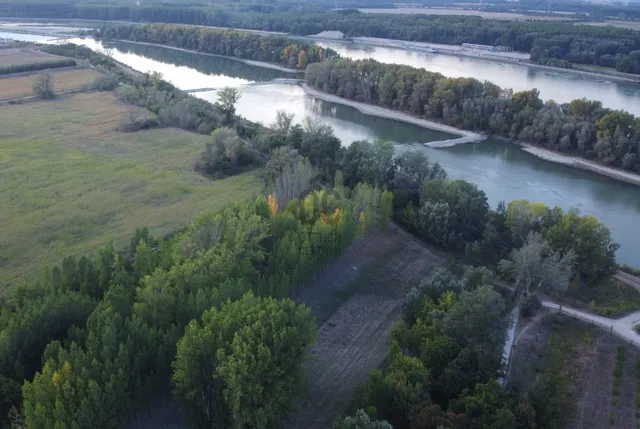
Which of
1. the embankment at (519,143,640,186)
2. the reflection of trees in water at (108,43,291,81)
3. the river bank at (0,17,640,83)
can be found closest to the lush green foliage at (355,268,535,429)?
the embankment at (519,143,640,186)

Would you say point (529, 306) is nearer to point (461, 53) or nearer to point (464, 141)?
point (464, 141)

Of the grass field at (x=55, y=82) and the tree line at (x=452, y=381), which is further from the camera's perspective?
the grass field at (x=55, y=82)

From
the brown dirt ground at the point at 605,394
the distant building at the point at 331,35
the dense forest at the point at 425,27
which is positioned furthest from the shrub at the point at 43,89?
the distant building at the point at 331,35

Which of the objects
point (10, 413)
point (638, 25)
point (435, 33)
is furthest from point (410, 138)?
point (638, 25)

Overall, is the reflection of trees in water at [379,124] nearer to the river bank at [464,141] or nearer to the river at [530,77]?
the river bank at [464,141]

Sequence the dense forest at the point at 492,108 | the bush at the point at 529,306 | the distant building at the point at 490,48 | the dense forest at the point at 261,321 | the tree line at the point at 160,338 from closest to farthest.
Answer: the tree line at the point at 160,338 → the dense forest at the point at 261,321 → the bush at the point at 529,306 → the dense forest at the point at 492,108 → the distant building at the point at 490,48

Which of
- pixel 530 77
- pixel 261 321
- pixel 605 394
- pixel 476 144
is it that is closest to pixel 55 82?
pixel 476 144

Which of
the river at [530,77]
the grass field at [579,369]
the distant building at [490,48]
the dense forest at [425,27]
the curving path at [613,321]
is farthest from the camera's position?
the distant building at [490,48]

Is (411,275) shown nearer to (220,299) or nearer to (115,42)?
(220,299)
